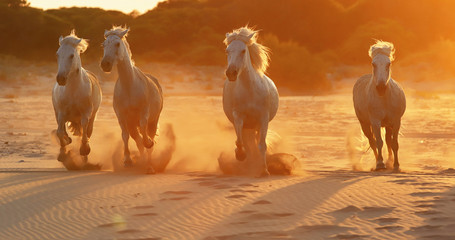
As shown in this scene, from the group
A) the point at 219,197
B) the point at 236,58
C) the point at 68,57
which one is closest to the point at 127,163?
the point at 68,57

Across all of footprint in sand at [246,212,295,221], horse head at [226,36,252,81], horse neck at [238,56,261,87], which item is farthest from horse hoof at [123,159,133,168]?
footprint in sand at [246,212,295,221]

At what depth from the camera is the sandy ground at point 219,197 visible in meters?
7.82

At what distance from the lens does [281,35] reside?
1925 inches

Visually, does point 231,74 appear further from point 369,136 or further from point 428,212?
point 369,136

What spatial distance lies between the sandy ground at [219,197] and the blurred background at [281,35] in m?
18.0

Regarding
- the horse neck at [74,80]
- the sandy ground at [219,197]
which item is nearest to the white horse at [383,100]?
the sandy ground at [219,197]

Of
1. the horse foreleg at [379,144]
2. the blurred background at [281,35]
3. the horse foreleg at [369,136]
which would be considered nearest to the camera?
the horse foreleg at [379,144]

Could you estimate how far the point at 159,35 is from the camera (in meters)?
46.0

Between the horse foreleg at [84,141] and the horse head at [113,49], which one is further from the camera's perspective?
the horse foreleg at [84,141]

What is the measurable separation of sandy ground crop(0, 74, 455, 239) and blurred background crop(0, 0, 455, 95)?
17978mm

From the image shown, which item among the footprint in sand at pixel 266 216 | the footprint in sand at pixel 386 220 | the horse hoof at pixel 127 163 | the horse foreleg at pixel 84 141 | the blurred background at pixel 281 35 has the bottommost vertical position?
the footprint in sand at pixel 386 220

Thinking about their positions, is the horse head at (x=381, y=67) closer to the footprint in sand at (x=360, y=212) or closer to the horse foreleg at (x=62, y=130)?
the footprint in sand at (x=360, y=212)

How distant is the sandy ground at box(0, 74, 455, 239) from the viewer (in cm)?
782

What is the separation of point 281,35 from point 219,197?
40.2 meters
